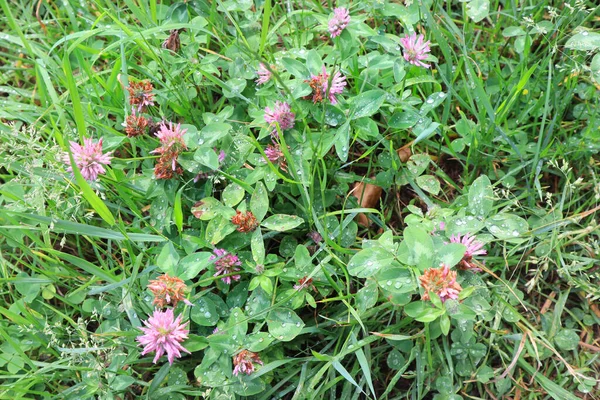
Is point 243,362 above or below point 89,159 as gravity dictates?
below

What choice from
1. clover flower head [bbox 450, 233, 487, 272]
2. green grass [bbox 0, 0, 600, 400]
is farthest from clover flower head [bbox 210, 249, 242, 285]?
clover flower head [bbox 450, 233, 487, 272]

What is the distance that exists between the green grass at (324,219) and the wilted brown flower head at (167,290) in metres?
0.11

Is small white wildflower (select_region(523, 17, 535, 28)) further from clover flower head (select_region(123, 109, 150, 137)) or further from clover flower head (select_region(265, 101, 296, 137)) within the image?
clover flower head (select_region(123, 109, 150, 137))

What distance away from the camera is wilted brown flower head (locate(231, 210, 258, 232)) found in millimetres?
2049

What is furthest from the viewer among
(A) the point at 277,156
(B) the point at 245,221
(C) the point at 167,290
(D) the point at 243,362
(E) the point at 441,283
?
(A) the point at 277,156

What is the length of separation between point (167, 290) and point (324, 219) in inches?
24.3

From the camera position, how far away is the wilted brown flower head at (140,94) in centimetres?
226

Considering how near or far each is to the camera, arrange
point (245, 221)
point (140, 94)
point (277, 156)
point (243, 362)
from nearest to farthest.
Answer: point (243, 362) < point (245, 221) < point (277, 156) < point (140, 94)

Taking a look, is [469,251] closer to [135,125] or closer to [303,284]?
[303,284]

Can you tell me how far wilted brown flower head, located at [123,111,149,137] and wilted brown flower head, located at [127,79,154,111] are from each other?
0.26ft

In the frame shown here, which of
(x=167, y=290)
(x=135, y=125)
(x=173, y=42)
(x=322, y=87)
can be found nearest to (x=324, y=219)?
(x=322, y=87)

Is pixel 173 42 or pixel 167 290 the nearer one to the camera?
pixel 167 290

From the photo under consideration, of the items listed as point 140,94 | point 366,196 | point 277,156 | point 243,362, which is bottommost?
point 243,362

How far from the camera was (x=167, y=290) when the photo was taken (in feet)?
5.97
